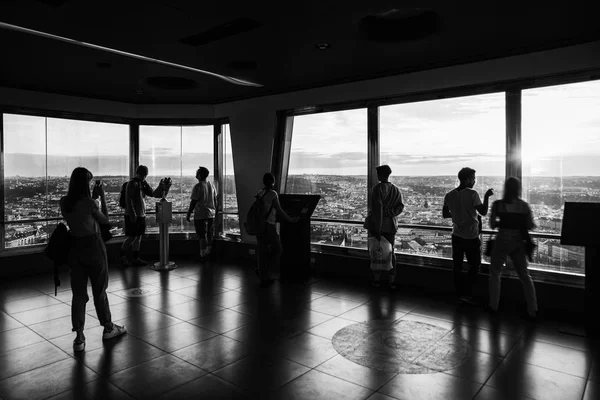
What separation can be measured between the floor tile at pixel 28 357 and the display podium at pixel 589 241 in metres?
5.27

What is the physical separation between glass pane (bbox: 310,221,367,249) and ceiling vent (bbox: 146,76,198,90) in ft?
11.4

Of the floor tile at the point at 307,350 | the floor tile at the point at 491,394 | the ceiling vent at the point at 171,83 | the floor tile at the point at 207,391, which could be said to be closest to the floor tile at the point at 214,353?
the floor tile at the point at 207,391

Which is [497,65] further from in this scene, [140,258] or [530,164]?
[140,258]

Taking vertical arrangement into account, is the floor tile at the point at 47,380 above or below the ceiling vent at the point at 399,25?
below

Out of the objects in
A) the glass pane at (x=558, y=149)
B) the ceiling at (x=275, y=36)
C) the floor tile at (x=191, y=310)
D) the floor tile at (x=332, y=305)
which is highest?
the ceiling at (x=275, y=36)

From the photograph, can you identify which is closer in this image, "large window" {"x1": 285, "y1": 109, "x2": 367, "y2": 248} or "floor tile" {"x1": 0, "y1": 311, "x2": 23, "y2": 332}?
"floor tile" {"x1": 0, "y1": 311, "x2": 23, "y2": 332}

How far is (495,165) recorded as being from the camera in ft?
18.8

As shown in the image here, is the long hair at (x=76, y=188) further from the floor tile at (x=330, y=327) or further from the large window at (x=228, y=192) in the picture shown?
the large window at (x=228, y=192)

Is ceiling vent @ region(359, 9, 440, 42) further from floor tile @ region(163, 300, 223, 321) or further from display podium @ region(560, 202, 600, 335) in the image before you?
floor tile @ region(163, 300, 223, 321)

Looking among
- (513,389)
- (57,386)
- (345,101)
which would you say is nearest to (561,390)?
(513,389)

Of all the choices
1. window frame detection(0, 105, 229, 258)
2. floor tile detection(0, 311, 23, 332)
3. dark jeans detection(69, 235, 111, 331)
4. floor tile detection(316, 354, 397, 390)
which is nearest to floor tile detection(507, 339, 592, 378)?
floor tile detection(316, 354, 397, 390)

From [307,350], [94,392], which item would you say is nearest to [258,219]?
[307,350]

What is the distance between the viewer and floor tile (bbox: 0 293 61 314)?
5145 mm

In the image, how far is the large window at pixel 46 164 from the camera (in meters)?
7.30
